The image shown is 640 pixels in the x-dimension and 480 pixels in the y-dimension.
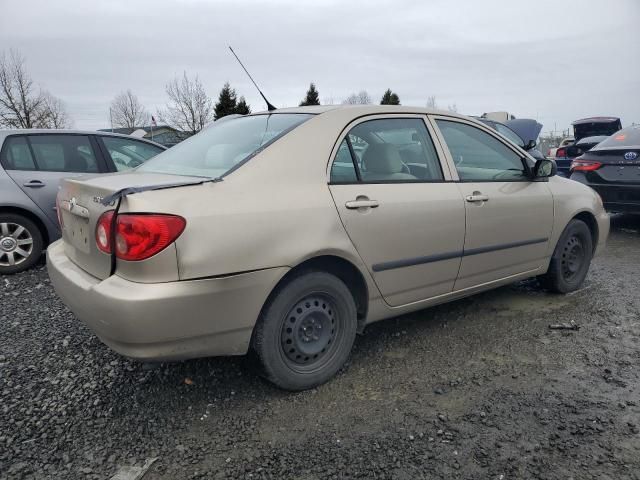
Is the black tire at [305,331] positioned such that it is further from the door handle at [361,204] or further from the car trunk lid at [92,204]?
the car trunk lid at [92,204]

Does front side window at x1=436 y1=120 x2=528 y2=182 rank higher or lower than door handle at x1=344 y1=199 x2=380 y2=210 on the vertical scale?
higher

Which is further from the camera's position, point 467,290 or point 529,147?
point 529,147

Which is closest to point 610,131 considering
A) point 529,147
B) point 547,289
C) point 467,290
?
point 529,147

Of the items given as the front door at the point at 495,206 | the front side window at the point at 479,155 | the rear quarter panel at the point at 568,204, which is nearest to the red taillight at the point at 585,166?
the rear quarter panel at the point at 568,204

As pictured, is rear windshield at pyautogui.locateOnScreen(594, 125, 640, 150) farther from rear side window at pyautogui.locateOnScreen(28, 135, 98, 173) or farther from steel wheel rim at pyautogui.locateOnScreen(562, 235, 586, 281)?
rear side window at pyautogui.locateOnScreen(28, 135, 98, 173)

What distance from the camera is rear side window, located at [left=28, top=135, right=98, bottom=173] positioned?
5.28 meters

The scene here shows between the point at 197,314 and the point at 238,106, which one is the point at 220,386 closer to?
the point at 197,314

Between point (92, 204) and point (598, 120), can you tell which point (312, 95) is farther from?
point (92, 204)

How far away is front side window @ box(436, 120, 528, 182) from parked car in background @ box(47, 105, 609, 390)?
1 cm

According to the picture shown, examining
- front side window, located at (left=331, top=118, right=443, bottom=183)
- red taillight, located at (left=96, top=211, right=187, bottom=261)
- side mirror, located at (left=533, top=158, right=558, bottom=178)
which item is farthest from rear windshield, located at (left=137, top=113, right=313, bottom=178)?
side mirror, located at (left=533, top=158, right=558, bottom=178)

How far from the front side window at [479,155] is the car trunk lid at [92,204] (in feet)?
5.99

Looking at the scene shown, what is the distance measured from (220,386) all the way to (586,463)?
184 centimetres

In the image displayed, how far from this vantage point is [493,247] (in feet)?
11.4

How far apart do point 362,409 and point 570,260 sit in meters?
2.71
